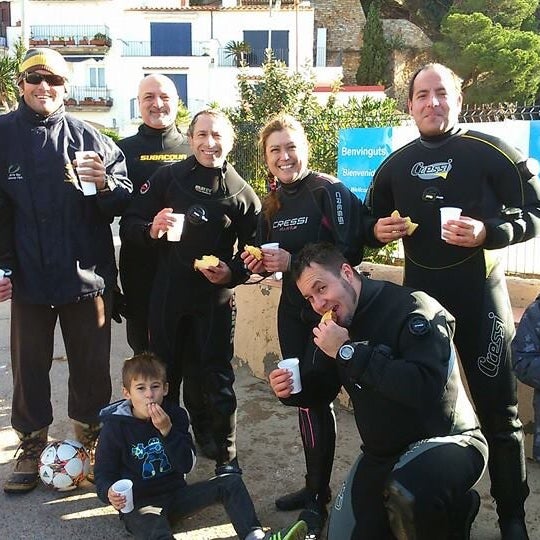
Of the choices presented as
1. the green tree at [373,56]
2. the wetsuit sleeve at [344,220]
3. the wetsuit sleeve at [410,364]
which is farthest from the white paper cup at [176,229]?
the green tree at [373,56]

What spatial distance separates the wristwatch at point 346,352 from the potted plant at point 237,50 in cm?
3776

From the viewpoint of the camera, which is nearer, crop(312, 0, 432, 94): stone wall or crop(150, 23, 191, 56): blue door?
crop(150, 23, 191, 56): blue door

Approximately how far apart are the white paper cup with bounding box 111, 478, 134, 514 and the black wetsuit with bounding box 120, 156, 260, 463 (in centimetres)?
86

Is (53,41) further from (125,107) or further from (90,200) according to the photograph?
(90,200)

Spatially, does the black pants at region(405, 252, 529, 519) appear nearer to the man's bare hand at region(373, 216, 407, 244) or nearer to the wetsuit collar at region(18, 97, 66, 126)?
the man's bare hand at region(373, 216, 407, 244)

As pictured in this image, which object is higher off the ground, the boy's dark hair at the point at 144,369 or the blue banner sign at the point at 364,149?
the blue banner sign at the point at 364,149

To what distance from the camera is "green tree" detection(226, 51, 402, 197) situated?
26.3ft

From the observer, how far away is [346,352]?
92.3 inches

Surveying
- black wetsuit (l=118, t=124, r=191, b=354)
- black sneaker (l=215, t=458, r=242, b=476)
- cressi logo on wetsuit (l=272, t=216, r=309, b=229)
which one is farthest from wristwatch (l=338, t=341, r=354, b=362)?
black wetsuit (l=118, t=124, r=191, b=354)

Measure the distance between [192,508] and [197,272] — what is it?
1.28 metres

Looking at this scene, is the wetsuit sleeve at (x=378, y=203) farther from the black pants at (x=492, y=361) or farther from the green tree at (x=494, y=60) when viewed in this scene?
the green tree at (x=494, y=60)

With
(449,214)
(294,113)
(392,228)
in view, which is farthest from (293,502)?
(294,113)

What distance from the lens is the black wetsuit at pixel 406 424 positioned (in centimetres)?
232

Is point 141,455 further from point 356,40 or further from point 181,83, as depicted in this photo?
point 356,40
